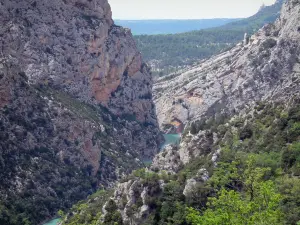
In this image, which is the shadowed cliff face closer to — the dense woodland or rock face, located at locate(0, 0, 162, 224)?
rock face, located at locate(0, 0, 162, 224)

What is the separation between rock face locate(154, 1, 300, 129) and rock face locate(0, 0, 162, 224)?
11.2 meters

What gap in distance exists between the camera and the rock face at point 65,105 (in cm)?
7569

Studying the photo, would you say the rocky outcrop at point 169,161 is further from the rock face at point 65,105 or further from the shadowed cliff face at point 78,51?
the shadowed cliff face at point 78,51

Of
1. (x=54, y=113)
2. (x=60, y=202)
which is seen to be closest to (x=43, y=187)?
(x=60, y=202)

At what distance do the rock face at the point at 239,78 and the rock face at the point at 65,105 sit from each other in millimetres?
11243

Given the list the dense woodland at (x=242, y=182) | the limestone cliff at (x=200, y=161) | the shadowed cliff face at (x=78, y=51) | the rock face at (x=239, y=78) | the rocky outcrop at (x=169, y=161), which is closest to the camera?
the dense woodland at (x=242, y=182)

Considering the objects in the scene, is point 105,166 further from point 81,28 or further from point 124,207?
point 124,207

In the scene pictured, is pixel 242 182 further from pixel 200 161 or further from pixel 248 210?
pixel 200 161

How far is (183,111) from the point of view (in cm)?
13625

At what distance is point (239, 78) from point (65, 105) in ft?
143

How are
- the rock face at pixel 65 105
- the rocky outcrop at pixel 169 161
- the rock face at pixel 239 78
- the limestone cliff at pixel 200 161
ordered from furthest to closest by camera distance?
the rock face at pixel 239 78 < the rock face at pixel 65 105 < the rocky outcrop at pixel 169 161 < the limestone cliff at pixel 200 161

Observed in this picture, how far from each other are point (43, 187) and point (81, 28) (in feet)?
135

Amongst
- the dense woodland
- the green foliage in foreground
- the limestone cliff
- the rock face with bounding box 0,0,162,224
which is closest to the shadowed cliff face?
the rock face with bounding box 0,0,162,224

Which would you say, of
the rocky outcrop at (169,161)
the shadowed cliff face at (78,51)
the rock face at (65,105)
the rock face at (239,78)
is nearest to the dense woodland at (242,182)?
the rocky outcrop at (169,161)
